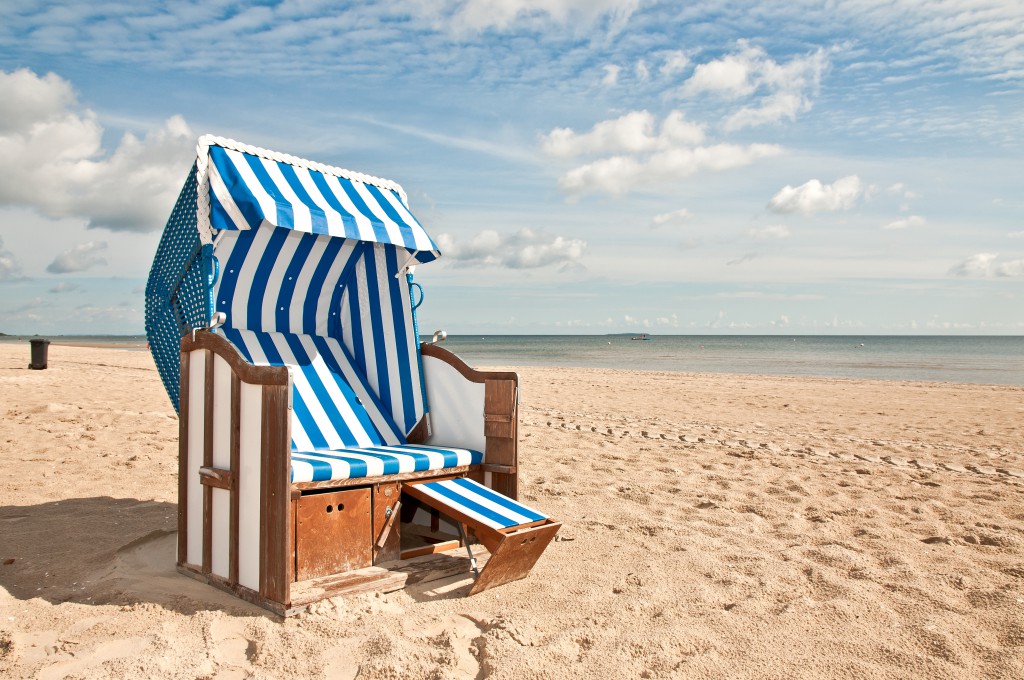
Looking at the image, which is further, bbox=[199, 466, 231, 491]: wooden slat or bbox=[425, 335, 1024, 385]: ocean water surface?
Answer: bbox=[425, 335, 1024, 385]: ocean water surface

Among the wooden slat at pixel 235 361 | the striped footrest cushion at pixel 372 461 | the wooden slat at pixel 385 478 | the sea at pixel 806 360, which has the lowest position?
the sea at pixel 806 360

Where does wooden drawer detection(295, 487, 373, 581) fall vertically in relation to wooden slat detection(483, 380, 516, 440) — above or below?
below

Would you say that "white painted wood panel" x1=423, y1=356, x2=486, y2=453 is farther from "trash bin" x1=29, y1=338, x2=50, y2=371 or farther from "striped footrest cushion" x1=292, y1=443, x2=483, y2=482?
"trash bin" x1=29, y1=338, x2=50, y2=371

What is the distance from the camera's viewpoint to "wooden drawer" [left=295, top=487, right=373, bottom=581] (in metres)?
3.24

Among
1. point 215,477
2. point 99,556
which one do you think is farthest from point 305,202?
point 99,556

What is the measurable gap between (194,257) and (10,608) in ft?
5.97

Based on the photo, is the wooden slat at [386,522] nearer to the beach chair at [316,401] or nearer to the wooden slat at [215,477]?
the beach chair at [316,401]

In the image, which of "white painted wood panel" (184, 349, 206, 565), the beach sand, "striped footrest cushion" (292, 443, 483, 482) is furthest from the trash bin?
"striped footrest cushion" (292, 443, 483, 482)

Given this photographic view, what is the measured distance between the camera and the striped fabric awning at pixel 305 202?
3.76 metres

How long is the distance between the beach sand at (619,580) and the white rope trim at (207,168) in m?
1.75

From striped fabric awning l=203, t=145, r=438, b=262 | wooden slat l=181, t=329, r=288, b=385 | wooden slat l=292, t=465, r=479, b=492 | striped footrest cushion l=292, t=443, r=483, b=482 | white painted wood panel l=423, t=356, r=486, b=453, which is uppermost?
striped fabric awning l=203, t=145, r=438, b=262

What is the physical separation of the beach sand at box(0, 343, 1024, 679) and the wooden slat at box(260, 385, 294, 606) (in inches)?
5.9

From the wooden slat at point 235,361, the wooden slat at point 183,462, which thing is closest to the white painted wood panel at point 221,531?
the wooden slat at point 183,462

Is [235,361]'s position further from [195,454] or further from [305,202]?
[305,202]
